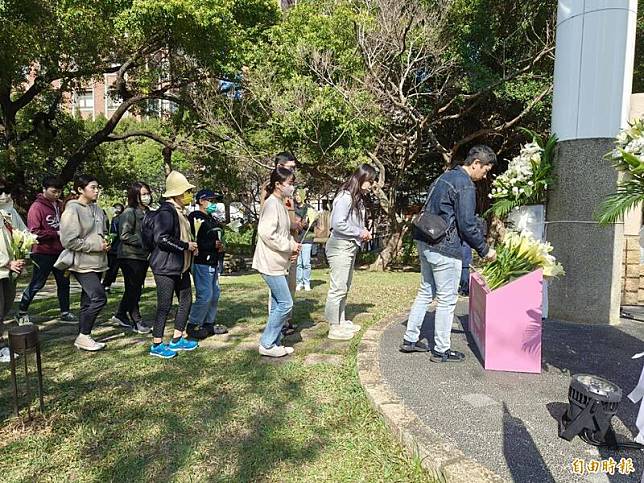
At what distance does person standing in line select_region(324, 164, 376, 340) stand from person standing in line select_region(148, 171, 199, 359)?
1397 mm

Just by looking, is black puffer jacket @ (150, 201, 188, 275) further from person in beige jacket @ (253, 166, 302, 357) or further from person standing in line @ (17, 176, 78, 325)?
person standing in line @ (17, 176, 78, 325)

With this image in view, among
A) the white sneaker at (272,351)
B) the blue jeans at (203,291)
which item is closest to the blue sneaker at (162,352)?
the blue jeans at (203,291)

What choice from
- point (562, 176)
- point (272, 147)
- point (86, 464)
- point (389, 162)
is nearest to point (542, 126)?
point (389, 162)

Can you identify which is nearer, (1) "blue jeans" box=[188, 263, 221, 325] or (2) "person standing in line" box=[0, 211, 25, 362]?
(2) "person standing in line" box=[0, 211, 25, 362]

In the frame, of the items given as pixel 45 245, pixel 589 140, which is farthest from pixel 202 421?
pixel 589 140

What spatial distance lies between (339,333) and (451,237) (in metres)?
1.77

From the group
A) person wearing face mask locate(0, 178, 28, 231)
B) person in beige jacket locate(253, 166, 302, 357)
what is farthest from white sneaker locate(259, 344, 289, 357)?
person wearing face mask locate(0, 178, 28, 231)

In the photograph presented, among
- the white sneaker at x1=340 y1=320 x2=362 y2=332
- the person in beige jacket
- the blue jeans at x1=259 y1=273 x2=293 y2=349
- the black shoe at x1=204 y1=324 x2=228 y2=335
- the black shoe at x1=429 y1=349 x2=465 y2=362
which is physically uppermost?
the person in beige jacket

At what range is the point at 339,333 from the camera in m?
4.95

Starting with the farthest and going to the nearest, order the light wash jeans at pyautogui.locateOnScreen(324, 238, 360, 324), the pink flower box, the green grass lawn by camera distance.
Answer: the light wash jeans at pyautogui.locateOnScreen(324, 238, 360, 324) → the pink flower box → the green grass lawn

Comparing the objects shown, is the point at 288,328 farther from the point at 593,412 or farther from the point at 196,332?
the point at 593,412

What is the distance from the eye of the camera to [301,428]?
9.88 ft

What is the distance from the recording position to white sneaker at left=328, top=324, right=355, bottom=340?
492 centimetres

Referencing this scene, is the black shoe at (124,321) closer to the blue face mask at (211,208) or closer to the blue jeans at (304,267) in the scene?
the blue face mask at (211,208)
